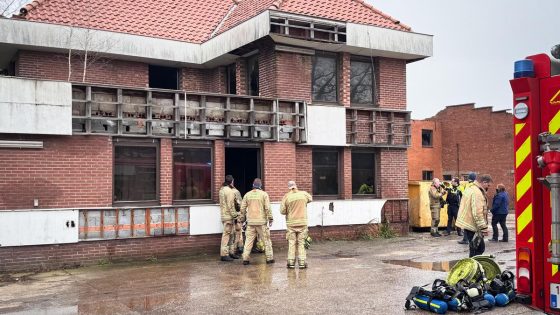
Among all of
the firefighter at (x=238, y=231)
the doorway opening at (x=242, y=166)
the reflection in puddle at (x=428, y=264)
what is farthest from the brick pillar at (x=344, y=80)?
the reflection in puddle at (x=428, y=264)

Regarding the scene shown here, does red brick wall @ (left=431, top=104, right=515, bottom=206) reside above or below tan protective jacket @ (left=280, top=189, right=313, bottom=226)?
above

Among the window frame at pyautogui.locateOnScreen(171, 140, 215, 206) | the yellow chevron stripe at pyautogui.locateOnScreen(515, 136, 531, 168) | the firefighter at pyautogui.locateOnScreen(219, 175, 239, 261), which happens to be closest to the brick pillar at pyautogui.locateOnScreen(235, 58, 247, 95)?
the window frame at pyautogui.locateOnScreen(171, 140, 215, 206)

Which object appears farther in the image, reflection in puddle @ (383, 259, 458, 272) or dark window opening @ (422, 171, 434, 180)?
dark window opening @ (422, 171, 434, 180)

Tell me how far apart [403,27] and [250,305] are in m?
12.1

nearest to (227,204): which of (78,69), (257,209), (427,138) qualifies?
(257,209)

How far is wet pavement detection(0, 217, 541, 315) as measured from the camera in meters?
7.92

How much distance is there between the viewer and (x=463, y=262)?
8.06 meters

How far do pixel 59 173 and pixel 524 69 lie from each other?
958 cm

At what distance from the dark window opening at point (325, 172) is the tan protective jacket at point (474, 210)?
6.48 meters

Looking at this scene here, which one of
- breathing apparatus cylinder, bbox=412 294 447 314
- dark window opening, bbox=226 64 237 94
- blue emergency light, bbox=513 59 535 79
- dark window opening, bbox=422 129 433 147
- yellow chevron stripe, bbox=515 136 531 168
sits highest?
dark window opening, bbox=226 64 237 94

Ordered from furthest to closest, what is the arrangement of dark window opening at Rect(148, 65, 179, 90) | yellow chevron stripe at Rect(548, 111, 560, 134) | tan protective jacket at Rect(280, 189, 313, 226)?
dark window opening at Rect(148, 65, 179, 90)
tan protective jacket at Rect(280, 189, 313, 226)
yellow chevron stripe at Rect(548, 111, 560, 134)

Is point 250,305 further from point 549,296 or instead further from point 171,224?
point 171,224

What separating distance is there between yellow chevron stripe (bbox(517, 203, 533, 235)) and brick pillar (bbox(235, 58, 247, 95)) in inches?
474

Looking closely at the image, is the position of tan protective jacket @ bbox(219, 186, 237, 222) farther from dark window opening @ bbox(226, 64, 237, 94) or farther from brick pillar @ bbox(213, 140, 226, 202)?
dark window opening @ bbox(226, 64, 237, 94)
